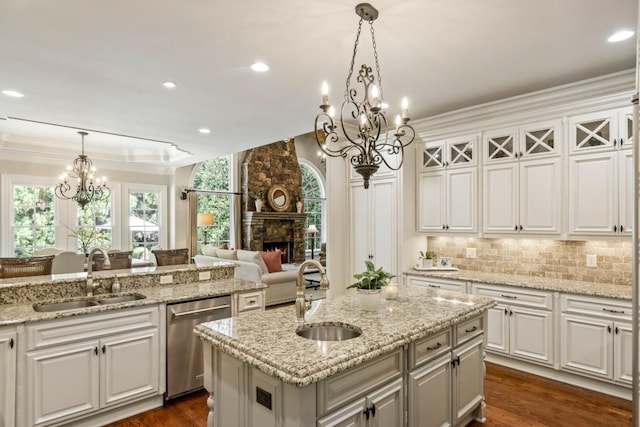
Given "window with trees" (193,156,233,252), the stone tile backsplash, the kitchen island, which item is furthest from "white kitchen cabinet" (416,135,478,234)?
"window with trees" (193,156,233,252)

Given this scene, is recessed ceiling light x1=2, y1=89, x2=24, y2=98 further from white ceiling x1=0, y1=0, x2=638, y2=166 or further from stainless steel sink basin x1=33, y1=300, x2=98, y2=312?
stainless steel sink basin x1=33, y1=300, x2=98, y2=312

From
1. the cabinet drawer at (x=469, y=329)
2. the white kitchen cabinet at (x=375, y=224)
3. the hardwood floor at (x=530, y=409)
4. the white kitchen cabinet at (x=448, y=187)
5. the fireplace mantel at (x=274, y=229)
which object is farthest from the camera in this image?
the fireplace mantel at (x=274, y=229)

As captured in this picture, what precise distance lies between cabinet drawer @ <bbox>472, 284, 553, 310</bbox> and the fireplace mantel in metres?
6.79

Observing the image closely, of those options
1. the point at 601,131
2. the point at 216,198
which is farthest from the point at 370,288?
the point at 216,198

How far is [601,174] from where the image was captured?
331 centimetres

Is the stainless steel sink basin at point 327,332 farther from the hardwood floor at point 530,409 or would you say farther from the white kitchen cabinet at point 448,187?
the white kitchen cabinet at point 448,187

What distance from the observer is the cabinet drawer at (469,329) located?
2.42 metres

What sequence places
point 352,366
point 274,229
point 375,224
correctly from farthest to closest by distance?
point 274,229 < point 375,224 < point 352,366

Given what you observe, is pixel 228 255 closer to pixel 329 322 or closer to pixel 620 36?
pixel 329 322

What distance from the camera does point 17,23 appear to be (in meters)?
2.44

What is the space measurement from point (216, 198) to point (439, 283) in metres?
7.03

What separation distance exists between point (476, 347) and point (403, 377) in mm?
919

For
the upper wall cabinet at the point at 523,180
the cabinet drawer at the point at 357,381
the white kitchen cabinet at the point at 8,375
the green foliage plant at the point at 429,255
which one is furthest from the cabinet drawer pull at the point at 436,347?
the white kitchen cabinet at the point at 8,375

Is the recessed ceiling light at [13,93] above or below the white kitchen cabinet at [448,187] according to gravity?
above
